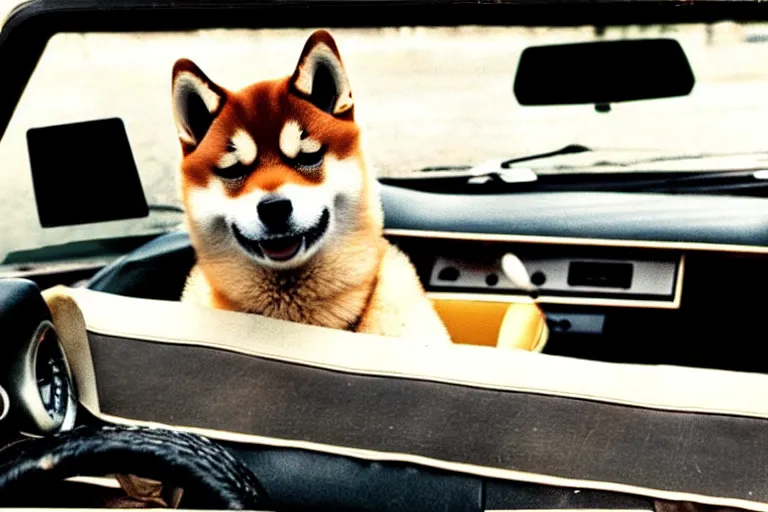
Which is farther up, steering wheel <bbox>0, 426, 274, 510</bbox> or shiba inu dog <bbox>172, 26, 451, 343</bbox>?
shiba inu dog <bbox>172, 26, 451, 343</bbox>

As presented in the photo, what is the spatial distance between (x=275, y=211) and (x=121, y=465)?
557 mm

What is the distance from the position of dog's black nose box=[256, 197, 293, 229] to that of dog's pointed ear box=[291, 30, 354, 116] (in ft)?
0.57

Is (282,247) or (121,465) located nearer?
(121,465)

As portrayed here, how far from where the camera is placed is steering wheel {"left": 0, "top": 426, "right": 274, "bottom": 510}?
40.0 inches

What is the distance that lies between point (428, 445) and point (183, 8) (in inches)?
29.9

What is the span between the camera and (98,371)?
1475 mm

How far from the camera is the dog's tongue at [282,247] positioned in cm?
151

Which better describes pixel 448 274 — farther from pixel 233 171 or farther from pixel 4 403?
pixel 4 403

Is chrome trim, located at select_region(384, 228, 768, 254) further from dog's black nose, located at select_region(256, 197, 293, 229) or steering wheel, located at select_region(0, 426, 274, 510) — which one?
steering wheel, located at select_region(0, 426, 274, 510)

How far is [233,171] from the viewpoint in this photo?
58.7 inches

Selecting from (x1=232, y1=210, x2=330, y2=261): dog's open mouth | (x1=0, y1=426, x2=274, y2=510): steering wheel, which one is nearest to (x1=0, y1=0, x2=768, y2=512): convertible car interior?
(x1=0, y1=426, x2=274, y2=510): steering wheel

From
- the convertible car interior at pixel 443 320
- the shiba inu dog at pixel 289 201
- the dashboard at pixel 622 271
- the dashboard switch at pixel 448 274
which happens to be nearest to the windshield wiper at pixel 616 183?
the convertible car interior at pixel 443 320

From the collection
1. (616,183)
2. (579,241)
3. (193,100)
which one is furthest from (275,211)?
(616,183)

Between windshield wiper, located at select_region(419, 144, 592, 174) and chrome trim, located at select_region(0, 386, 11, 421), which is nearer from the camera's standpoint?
chrome trim, located at select_region(0, 386, 11, 421)
